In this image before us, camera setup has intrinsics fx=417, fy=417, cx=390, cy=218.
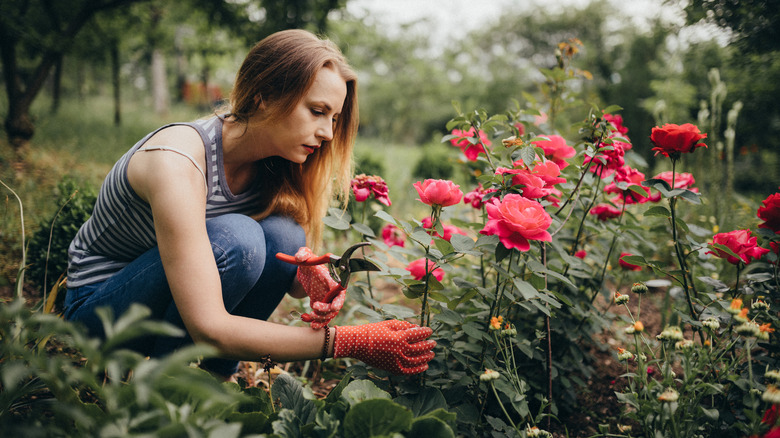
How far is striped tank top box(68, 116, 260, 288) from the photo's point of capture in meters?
1.26

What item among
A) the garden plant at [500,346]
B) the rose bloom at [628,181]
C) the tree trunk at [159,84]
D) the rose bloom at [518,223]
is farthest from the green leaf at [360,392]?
the tree trunk at [159,84]

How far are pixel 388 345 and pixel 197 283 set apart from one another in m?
0.50

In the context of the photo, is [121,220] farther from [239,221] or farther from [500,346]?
[500,346]

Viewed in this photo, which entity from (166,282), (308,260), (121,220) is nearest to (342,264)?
(308,260)

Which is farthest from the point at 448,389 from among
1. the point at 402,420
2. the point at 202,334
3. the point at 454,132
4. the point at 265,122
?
the point at 265,122

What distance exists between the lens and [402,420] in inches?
33.7

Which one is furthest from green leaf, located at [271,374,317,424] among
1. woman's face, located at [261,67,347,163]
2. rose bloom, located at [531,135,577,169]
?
rose bloom, located at [531,135,577,169]

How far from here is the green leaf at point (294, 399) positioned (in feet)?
3.17

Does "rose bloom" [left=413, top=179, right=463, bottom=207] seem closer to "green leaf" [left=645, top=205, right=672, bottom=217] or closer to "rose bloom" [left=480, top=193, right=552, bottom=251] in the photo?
"rose bloom" [left=480, top=193, right=552, bottom=251]

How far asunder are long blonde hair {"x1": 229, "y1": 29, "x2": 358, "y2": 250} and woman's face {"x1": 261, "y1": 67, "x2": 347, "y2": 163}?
0.02 meters

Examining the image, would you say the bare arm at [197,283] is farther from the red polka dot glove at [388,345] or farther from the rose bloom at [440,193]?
the rose bloom at [440,193]

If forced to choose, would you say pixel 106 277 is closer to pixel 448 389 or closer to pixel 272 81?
pixel 272 81

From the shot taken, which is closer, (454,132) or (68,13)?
(454,132)

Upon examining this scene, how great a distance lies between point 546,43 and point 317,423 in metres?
25.8
